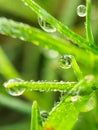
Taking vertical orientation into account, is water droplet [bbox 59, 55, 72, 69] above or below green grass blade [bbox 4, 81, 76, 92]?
above

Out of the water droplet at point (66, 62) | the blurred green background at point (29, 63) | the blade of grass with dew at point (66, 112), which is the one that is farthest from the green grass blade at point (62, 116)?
the blurred green background at point (29, 63)

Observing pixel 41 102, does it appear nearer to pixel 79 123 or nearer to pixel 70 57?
pixel 79 123

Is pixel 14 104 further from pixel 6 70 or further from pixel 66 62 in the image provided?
pixel 66 62

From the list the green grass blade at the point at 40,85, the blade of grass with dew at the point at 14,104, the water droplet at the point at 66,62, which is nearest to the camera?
the green grass blade at the point at 40,85

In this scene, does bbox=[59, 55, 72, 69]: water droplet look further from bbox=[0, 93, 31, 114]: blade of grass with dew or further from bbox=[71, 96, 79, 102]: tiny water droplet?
bbox=[0, 93, 31, 114]: blade of grass with dew

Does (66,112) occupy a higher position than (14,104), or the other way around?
(14,104)

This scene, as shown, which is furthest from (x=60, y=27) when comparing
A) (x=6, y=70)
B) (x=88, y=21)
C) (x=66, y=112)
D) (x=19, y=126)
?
(x=19, y=126)

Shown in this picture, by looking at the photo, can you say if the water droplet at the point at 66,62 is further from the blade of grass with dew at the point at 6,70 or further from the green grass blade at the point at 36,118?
the blade of grass with dew at the point at 6,70

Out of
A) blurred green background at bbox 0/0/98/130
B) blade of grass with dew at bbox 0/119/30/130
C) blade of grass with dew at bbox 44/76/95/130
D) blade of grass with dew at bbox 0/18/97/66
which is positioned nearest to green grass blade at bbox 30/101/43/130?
blade of grass with dew at bbox 44/76/95/130
